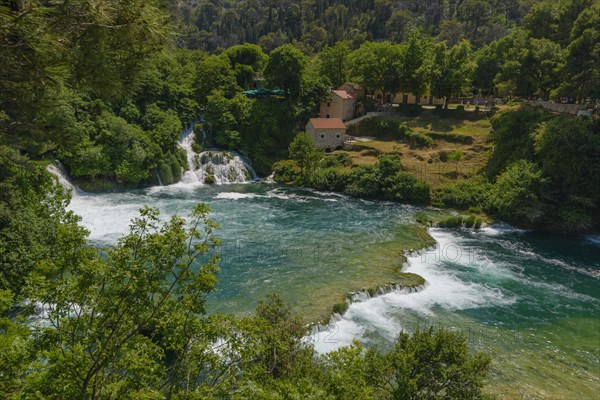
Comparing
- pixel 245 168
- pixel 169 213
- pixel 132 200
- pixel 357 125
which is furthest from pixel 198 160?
pixel 357 125

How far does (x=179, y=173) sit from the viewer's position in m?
47.3

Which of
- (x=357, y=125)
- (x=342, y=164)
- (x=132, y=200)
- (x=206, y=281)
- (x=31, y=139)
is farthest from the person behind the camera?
(x=357, y=125)

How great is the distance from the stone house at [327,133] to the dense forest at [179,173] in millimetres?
5165

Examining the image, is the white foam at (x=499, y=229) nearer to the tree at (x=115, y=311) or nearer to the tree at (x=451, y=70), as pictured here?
the tree at (x=451, y=70)

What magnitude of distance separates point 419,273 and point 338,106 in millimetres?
39826

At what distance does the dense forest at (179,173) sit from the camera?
7.05 m

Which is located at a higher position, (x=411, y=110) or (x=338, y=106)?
(x=338, y=106)

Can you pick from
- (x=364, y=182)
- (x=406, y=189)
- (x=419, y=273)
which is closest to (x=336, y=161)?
(x=364, y=182)

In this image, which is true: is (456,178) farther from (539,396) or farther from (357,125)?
(539,396)

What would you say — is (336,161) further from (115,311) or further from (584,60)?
(115,311)

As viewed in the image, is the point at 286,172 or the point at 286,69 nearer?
the point at 286,172

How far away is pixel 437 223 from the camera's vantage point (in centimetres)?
3638

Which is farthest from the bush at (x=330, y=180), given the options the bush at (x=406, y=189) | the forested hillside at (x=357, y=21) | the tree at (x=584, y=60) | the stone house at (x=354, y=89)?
the forested hillside at (x=357, y=21)

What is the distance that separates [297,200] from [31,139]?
34.0 m
